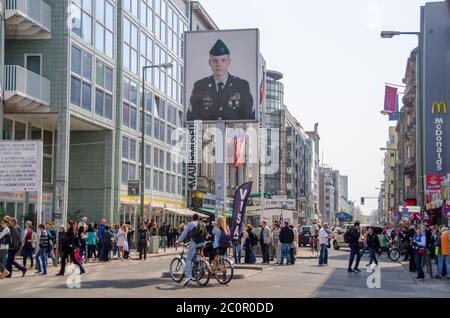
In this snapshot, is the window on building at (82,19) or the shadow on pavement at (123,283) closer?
the shadow on pavement at (123,283)

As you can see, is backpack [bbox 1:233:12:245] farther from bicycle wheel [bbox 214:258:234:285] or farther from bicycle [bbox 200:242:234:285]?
bicycle wheel [bbox 214:258:234:285]

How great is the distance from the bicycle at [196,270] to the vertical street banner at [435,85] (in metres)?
34.5

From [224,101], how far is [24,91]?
13.3 metres

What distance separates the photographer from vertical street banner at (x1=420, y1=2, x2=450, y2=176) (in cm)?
5066

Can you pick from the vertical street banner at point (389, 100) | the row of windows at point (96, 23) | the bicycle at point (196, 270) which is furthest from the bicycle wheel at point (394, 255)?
the vertical street banner at point (389, 100)

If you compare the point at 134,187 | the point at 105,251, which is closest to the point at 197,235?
the point at 105,251

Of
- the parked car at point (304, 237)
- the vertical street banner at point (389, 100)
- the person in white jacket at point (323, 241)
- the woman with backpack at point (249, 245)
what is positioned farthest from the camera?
the vertical street banner at point (389, 100)

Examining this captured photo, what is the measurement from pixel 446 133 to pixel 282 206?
13.9 metres

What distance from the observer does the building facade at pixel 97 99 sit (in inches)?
1494

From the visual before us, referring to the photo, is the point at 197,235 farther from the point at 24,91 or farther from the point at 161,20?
the point at 161,20

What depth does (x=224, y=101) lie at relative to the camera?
26.5m

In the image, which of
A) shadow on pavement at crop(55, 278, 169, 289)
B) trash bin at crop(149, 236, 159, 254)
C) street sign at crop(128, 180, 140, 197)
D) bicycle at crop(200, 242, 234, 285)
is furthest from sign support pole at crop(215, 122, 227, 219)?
trash bin at crop(149, 236, 159, 254)

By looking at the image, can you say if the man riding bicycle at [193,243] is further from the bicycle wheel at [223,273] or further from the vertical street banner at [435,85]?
the vertical street banner at [435,85]

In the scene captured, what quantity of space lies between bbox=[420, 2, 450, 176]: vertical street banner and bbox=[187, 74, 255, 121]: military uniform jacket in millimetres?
27295
